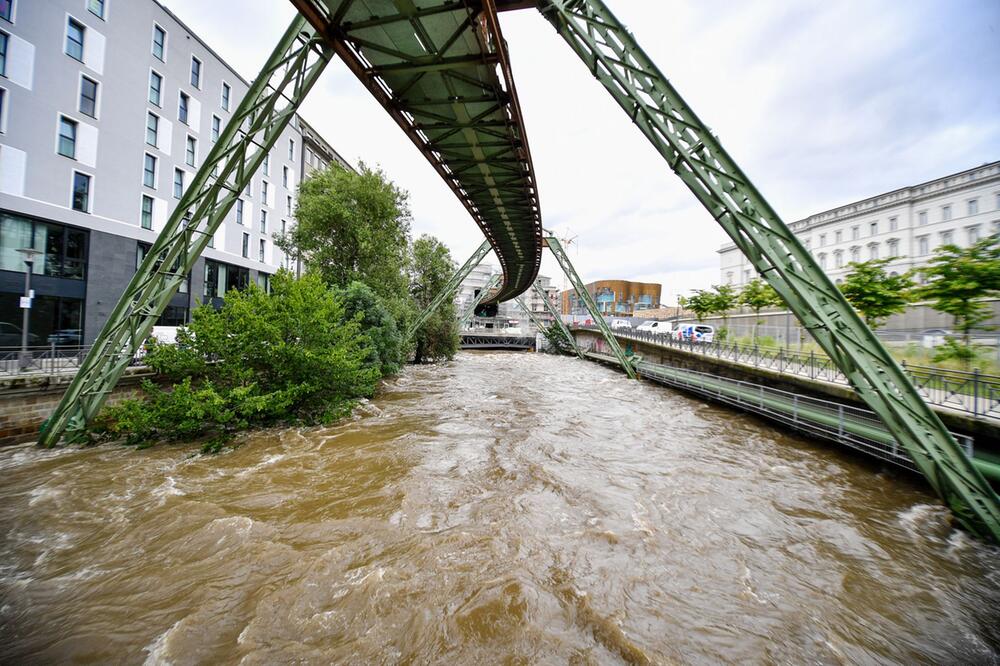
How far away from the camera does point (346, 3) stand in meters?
6.39

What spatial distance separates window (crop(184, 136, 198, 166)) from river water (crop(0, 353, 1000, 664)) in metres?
24.6

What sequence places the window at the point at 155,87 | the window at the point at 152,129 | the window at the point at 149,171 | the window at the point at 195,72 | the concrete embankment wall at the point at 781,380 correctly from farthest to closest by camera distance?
the window at the point at 195,72, the window at the point at 155,87, the window at the point at 152,129, the window at the point at 149,171, the concrete embankment wall at the point at 781,380

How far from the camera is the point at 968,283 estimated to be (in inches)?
420

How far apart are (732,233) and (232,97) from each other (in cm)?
3806

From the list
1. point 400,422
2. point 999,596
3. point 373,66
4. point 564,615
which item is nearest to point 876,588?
point 999,596

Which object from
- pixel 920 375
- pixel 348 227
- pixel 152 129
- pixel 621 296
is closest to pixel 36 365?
pixel 348 227

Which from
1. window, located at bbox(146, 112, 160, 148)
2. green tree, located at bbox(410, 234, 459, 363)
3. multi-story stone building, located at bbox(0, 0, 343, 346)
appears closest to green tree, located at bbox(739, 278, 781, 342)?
green tree, located at bbox(410, 234, 459, 363)

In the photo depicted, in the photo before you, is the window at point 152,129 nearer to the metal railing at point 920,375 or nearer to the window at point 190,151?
the window at point 190,151

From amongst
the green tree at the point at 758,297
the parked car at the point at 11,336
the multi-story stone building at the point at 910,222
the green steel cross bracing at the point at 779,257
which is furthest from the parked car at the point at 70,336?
the multi-story stone building at the point at 910,222

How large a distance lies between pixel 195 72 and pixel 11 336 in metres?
21.0

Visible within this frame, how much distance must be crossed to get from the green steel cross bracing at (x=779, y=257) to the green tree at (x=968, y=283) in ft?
28.6

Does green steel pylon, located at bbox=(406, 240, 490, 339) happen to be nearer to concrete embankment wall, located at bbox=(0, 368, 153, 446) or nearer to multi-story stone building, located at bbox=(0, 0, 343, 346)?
multi-story stone building, located at bbox=(0, 0, 343, 346)

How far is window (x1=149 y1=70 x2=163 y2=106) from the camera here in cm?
2252

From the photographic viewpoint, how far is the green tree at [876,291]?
46.0 feet
